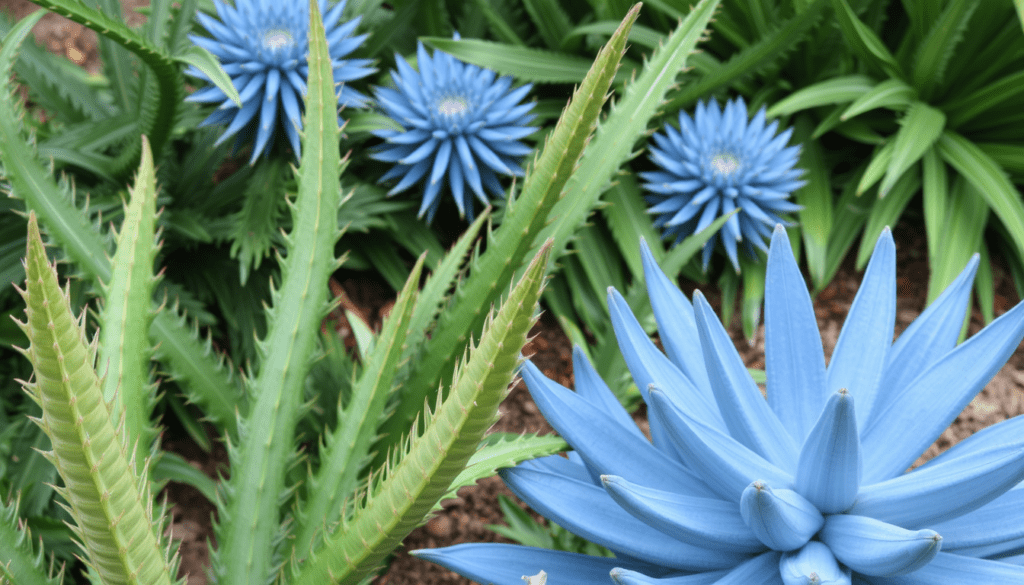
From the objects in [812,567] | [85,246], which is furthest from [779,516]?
[85,246]

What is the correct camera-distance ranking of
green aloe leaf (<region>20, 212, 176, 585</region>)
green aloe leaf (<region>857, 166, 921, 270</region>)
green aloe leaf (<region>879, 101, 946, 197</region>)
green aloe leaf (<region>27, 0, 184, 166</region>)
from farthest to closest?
green aloe leaf (<region>857, 166, 921, 270</region>), green aloe leaf (<region>879, 101, 946, 197</region>), green aloe leaf (<region>27, 0, 184, 166</region>), green aloe leaf (<region>20, 212, 176, 585</region>)

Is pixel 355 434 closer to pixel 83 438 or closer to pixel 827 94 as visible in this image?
pixel 83 438

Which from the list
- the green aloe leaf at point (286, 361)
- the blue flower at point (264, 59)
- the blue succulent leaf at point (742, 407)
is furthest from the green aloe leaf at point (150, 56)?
the blue succulent leaf at point (742, 407)

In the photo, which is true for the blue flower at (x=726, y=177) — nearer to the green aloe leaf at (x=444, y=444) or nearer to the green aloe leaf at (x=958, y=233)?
the green aloe leaf at (x=958, y=233)

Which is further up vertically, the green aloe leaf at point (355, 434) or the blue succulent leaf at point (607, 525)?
the green aloe leaf at point (355, 434)

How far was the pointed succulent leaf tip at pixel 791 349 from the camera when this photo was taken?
678mm

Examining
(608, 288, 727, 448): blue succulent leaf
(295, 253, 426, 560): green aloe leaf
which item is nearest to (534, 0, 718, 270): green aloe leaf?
(295, 253, 426, 560): green aloe leaf

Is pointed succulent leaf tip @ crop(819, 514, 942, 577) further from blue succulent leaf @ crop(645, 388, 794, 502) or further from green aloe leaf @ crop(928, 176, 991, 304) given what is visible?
green aloe leaf @ crop(928, 176, 991, 304)

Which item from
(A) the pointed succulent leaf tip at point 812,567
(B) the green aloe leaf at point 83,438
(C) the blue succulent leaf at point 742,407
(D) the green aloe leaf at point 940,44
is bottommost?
(B) the green aloe leaf at point 83,438

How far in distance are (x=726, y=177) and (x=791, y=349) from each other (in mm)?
841

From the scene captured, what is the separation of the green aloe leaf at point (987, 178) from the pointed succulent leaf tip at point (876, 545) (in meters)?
1.16

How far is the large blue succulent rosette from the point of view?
0.55 metres

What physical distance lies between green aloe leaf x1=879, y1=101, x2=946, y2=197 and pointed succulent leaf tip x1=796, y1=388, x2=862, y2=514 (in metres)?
0.95

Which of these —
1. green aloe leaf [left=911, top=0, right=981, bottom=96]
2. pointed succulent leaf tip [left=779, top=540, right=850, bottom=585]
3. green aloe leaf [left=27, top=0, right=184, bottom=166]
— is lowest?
pointed succulent leaf tip [left=779, top=540, right=850, bottom=585]
